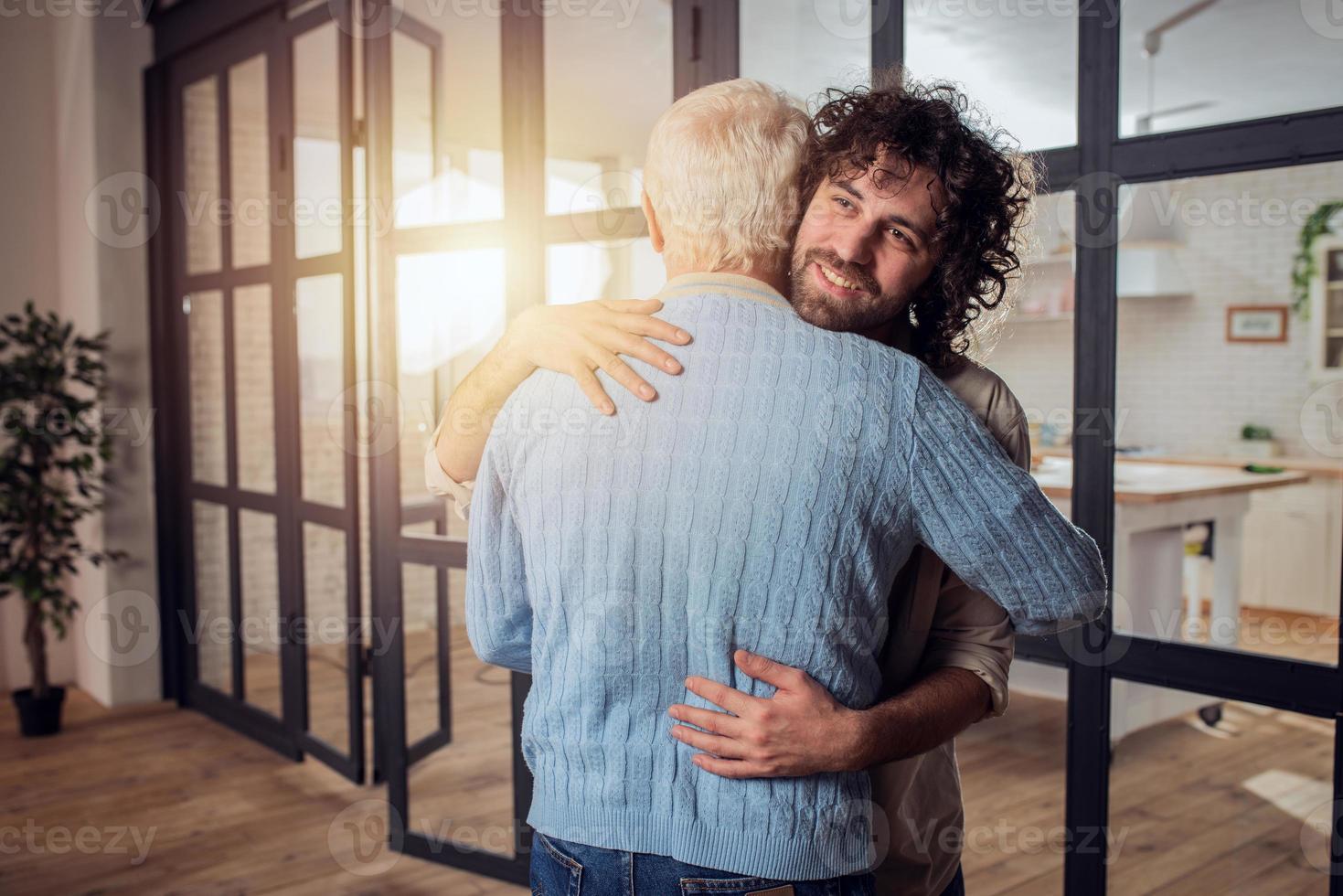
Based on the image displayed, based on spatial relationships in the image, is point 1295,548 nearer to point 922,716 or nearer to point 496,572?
point 922,716

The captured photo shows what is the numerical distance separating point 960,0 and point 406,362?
201cm

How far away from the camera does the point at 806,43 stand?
2053 mm

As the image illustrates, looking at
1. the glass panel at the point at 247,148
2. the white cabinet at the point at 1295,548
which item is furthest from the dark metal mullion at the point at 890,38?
the glass panel at the point at 247,148

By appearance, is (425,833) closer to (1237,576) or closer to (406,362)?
(406,362)

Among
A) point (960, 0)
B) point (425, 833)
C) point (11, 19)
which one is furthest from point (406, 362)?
point (11, 19)

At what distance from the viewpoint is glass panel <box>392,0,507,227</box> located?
3.13 metres

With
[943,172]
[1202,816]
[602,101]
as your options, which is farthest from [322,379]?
[943,172]

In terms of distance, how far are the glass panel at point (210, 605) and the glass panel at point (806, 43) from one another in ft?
10.7

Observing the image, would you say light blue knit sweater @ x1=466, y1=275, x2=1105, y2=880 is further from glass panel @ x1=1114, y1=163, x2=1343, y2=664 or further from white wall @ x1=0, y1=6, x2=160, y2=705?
white wall @ x1=0, y1=6, x2=160, y2=705

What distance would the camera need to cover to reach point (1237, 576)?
5.55ft

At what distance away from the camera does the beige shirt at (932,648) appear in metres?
1.12

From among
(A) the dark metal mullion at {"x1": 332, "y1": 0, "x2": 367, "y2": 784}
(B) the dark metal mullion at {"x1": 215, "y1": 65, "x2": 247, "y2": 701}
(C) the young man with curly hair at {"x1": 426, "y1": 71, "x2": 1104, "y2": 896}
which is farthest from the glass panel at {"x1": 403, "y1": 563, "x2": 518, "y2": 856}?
(C) the young man with curly hair at {"x1": 426, "y1": 71, "x2": 1104, "y2": 896}

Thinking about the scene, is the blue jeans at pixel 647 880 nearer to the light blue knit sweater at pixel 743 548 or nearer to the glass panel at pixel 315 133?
the light blue knit sweater at pixel 743 548

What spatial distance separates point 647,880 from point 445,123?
3247mm
